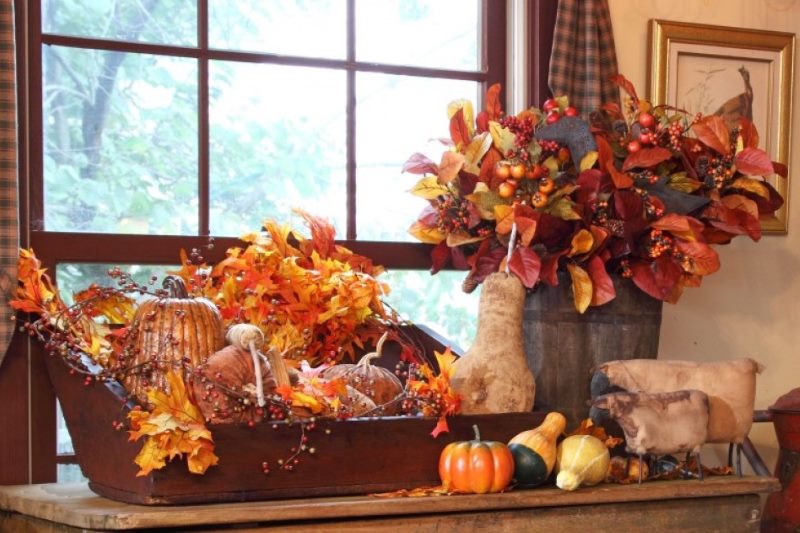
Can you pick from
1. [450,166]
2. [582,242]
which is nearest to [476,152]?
[450,166]

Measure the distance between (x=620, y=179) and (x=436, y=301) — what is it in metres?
0.71

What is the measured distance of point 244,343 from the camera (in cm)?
178

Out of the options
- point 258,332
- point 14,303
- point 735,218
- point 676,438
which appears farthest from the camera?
point 735,218

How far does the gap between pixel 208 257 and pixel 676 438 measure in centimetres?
103

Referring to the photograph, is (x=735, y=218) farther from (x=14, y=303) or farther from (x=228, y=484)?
(x=14, y=303)

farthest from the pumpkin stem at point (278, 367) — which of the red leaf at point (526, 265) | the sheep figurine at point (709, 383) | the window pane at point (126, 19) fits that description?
the window pane at point (126, 19)

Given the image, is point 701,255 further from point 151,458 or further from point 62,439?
point 62,439

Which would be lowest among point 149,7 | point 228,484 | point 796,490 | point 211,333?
point 796,490

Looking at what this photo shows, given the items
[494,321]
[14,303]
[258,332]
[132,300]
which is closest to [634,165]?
[494,321]

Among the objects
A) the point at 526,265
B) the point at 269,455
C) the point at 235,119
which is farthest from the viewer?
the point at 235,119

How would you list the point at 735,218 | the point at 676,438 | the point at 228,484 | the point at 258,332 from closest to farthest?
the point at 228,484 < the point at 258,332 < the point at 676,438 < the point at 735,218

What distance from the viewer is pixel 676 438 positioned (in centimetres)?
192

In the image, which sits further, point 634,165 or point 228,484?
point 634,165

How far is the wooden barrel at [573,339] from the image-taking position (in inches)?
87.0
